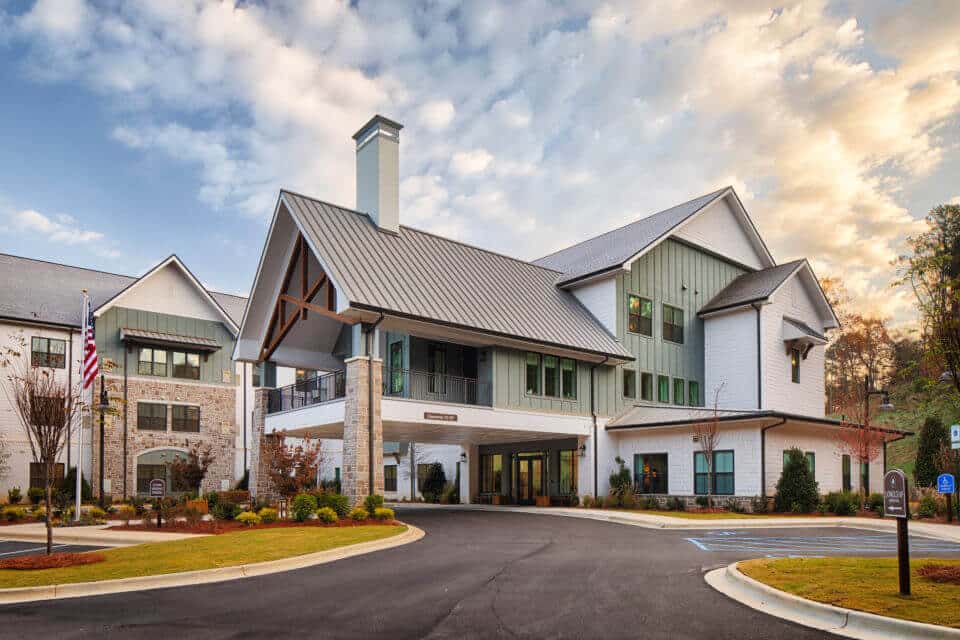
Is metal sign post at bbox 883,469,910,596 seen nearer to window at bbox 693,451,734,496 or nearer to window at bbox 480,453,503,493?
window at bbox 693,451,734,496

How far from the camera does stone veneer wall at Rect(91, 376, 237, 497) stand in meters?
37.8

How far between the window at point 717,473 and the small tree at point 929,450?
7.85 metres

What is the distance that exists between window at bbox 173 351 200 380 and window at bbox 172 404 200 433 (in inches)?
64.2

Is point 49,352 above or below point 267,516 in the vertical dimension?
above

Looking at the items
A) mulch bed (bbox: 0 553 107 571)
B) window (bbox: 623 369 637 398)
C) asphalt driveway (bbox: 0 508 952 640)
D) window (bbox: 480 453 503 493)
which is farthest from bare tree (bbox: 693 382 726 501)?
mulch bed (bbox: 0 553 107 571)

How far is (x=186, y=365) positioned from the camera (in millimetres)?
41625

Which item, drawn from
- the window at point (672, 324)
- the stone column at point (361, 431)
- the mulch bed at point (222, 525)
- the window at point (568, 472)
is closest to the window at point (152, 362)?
the mulch bed at point (222, 525)

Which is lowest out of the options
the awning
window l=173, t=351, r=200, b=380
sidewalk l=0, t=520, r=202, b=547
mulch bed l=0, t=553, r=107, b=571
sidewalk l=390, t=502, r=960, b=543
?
sidewalk l=390, t=502, r=960, b=543

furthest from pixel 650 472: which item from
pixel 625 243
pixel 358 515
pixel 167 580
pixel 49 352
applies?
pixel 49 352

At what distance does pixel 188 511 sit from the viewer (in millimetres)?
21812

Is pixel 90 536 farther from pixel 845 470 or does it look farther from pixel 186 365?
pixel 845 470

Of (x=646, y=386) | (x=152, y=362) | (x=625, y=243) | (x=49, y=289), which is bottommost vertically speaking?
(x=646, y=386)

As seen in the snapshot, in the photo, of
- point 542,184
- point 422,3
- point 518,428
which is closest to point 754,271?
point 542,184

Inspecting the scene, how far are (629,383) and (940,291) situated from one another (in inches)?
909
